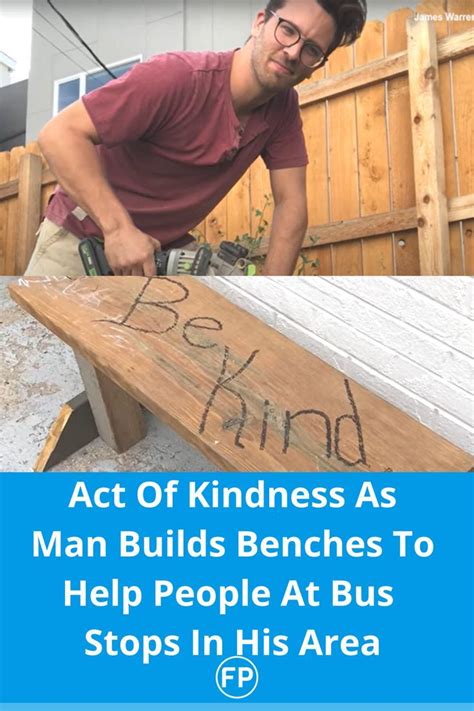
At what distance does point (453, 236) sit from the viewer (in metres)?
2.27

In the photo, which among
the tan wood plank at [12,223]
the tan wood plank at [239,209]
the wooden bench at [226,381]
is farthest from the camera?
the tan wood plank at [12,223]

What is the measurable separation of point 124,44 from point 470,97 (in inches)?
63.3

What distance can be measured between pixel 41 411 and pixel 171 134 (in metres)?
0.75

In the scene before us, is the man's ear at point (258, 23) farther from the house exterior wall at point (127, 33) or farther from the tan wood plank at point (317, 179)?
the tan wood plank at point (317, 179)

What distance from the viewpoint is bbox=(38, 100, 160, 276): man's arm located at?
1250 millimetres

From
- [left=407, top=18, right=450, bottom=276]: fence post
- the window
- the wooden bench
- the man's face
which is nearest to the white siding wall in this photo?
the wooden bench

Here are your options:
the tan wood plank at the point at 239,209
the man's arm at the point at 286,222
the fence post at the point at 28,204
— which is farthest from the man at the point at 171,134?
the fence post at the point at 28,204

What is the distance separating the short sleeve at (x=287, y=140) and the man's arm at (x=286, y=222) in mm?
25

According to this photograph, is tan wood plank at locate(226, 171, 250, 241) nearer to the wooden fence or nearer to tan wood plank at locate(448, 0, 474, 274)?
the wooden fence

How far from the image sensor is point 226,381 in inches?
28.2

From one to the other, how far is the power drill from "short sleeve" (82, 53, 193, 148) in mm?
245

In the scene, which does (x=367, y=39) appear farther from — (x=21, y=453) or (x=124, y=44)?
(x=21, y=453)

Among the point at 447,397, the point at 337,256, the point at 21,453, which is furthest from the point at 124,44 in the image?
the point at 447,397

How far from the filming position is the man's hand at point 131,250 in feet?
4.07
